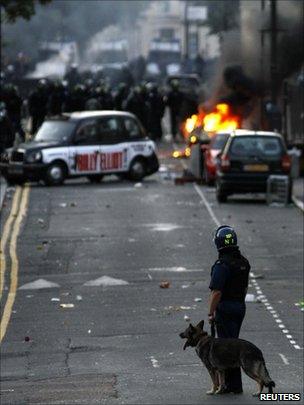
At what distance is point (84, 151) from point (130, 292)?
1609 cm

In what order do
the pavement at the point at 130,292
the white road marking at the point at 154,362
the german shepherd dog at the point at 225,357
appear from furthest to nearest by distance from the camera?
the white road marking at the point at 154,362 < the pavement at the point at 130,292 < the german shepherd dog at the point at 225,357

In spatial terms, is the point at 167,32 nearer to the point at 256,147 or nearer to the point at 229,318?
the point at 256,147

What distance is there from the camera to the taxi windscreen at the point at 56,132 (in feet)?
136

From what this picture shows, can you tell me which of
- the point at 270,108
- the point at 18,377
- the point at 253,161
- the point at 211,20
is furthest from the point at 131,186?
the point at 211,20

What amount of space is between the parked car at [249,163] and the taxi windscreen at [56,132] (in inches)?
205

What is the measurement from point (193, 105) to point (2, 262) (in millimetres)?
29167

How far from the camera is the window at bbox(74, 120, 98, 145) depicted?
4138 cm

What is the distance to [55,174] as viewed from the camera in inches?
1609

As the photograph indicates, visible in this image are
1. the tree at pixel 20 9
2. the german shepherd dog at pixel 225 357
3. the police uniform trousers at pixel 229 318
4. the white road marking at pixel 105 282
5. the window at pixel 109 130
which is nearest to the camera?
the german shepherd dog at pixel 225 357

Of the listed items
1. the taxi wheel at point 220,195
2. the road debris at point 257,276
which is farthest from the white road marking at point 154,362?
the taxi wheel at point 220,195

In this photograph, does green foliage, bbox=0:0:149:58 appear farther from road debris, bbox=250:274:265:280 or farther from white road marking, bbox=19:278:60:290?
white road marking, bbox=19:278:60:290

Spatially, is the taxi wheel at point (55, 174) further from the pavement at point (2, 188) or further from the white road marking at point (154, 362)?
the white road marking at point (154, 362)

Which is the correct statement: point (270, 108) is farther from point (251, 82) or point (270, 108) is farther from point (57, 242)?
point (57, 242)

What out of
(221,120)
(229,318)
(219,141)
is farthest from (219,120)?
(229,318)
